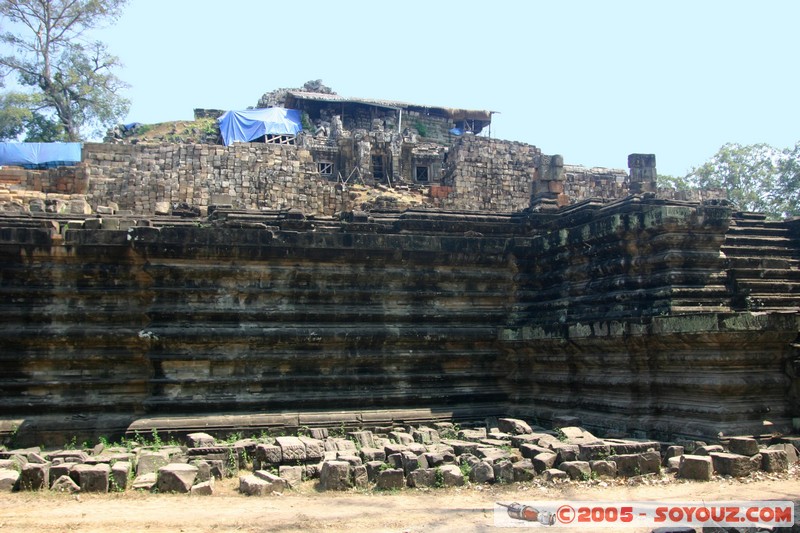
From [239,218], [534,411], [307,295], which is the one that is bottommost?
[534,411]

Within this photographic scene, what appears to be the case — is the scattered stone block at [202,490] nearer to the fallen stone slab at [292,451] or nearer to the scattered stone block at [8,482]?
the fallen stone slab at [292,451]

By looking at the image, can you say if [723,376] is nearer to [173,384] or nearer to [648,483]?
[648,483]

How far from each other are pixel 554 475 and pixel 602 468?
2.10 ft

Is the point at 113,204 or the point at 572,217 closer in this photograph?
the point at 572,217

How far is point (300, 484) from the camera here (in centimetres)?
1038

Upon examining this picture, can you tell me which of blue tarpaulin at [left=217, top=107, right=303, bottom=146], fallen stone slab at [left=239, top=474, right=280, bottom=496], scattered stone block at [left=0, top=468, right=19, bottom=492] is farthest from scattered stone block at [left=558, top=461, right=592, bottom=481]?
blue tarpaulin at [left=217, top=107, right=303, bottom=146]

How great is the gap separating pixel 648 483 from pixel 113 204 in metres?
33.9

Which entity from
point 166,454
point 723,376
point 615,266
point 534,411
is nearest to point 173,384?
point 166,454

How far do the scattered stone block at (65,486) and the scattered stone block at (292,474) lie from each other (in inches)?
95.5

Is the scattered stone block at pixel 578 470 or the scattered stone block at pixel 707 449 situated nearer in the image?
the scattered stone block at pixel 578 470

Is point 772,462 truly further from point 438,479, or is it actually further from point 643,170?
point 643,170

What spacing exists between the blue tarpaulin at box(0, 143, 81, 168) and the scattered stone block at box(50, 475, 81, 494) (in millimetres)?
37654

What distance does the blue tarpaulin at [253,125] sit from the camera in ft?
171

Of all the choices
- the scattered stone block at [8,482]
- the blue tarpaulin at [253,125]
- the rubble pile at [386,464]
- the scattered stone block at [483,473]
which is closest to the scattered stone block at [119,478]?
the rubble pile at [386,464]
